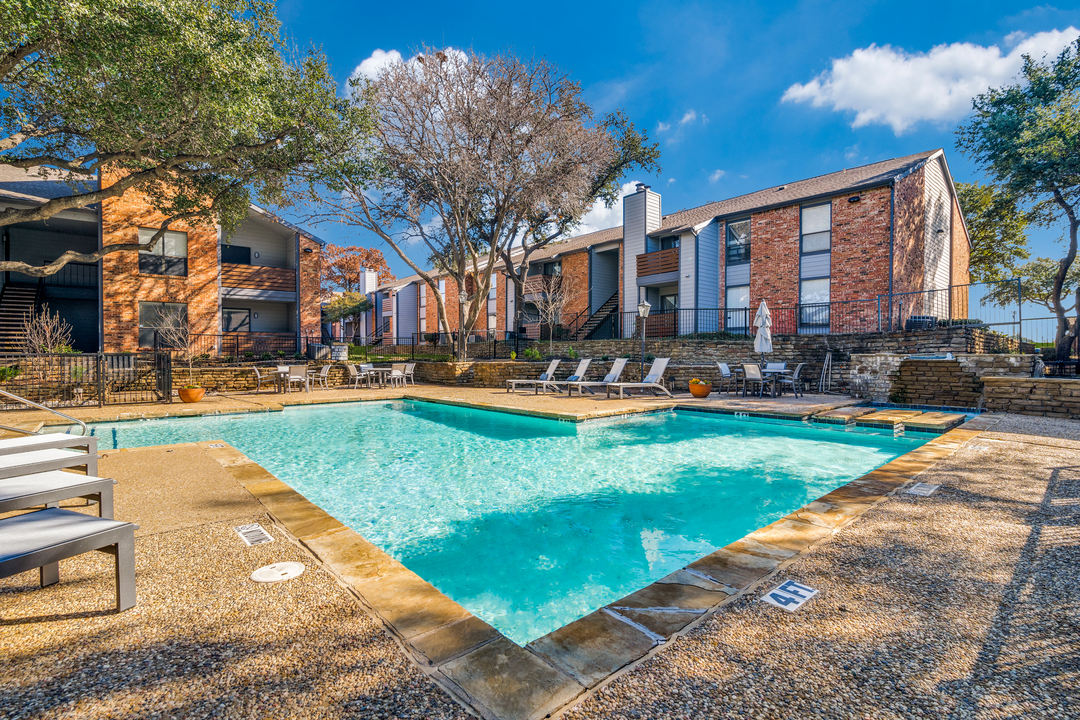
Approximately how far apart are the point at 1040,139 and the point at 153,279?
1177 inches

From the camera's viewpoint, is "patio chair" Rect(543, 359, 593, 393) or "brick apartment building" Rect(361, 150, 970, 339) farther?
"brick apartment building" Rect(361, 150, 970, 339)

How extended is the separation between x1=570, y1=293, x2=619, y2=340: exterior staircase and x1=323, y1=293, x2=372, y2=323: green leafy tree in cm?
1897

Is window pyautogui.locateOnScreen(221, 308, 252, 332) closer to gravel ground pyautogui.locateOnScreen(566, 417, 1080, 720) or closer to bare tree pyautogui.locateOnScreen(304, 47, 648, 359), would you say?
bare tree pyautogui.locateOnScreen(304, 47, 648, 359)

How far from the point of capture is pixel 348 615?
2.16 meters

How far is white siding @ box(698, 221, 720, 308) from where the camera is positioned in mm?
19625

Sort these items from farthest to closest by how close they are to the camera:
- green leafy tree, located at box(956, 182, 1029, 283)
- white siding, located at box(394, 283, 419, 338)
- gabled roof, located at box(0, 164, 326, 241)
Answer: white siding, located at box(394, 283, 419, 338), green leafy tree, located at box(956, 182, 1029, 283), gabled roof, located at box(0, 164, 326, 241)

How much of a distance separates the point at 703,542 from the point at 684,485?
1518 mm

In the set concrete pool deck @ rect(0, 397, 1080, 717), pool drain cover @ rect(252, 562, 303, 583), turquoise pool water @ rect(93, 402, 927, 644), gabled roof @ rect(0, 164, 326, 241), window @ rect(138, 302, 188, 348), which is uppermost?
gabled roof @ rect(0, 164, 326, 241)

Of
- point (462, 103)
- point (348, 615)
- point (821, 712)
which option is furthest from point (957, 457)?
point (462, 103)

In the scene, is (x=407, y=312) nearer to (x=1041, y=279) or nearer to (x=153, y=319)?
(x=153, y=319)

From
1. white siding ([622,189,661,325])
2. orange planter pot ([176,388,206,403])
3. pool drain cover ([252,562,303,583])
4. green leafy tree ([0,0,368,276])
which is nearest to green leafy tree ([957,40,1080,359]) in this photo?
white siding ([622,189,661,325])

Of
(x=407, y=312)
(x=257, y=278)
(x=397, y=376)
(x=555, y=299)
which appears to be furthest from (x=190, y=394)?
(x=407, y=312)

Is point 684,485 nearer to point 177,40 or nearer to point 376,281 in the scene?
point 177,40

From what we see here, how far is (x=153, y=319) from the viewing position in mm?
17594
